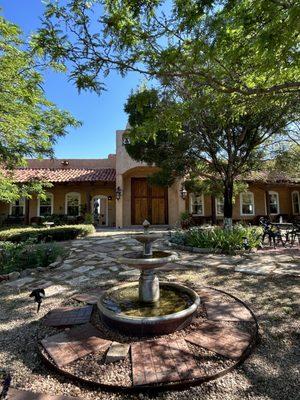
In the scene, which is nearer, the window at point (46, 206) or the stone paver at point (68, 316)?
the stone paver at point (68, 316)

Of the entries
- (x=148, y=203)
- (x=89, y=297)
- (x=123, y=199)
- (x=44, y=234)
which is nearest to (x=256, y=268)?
(x=89, y=297)

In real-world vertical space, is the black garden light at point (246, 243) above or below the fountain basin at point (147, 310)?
above

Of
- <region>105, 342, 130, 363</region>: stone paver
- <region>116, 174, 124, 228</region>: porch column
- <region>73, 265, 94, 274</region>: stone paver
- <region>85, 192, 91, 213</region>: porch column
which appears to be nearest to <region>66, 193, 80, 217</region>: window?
<region>85, 192, 91, 213</region>: porch column

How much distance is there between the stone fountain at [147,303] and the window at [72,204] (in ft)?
49.2

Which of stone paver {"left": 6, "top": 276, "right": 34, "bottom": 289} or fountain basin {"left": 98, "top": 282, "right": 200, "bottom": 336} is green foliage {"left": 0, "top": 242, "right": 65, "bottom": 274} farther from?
fountain basin {"left": 98, "top": 282, "right": 200, "bottom": 336}

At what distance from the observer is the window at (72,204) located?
746 inches

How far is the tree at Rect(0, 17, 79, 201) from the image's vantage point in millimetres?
6453

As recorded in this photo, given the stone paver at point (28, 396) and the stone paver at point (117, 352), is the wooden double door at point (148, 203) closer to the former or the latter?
the stone paver at point (117, 352)

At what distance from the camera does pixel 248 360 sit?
111 inches

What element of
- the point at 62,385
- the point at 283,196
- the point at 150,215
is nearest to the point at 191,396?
the point at 62,385

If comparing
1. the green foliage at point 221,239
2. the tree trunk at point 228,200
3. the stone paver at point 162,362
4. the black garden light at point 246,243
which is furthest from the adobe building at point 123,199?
the stone paver at point 162,362

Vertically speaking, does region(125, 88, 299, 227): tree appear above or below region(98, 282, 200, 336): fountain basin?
above

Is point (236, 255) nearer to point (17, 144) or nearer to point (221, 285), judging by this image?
point (221, 285)

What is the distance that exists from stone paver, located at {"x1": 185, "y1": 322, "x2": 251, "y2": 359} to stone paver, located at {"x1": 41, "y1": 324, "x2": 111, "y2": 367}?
105 centimetres
